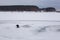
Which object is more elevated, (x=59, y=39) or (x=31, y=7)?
(x=31, y=7)

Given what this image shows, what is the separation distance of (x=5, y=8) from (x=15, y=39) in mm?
8484

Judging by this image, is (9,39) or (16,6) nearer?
(9,39)

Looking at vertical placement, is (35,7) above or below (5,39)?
above

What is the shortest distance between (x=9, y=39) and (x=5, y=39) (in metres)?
0.09

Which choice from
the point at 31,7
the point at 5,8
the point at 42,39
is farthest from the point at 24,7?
the point at 42,39

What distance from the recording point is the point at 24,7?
1134 centimetres

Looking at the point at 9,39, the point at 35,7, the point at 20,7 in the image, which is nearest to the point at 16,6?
the point at 20,7

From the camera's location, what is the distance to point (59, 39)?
10.4ft

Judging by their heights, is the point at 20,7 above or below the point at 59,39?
above

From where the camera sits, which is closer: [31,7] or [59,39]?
[59,39]

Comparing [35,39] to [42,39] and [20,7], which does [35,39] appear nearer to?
[42,39]

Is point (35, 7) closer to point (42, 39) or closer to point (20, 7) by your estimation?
point (20, 7)

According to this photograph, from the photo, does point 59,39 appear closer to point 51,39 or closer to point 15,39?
point 51,39

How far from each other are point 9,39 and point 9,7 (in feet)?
28.1
